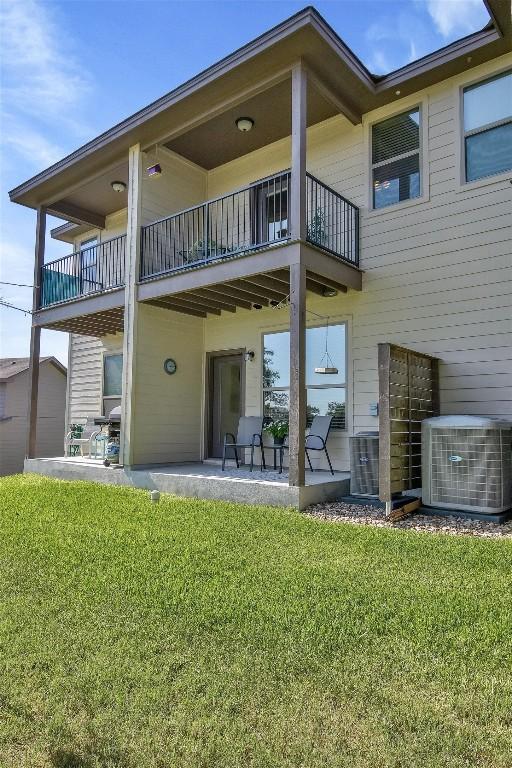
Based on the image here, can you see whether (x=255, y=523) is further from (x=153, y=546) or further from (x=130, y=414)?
(x=130, y=414)

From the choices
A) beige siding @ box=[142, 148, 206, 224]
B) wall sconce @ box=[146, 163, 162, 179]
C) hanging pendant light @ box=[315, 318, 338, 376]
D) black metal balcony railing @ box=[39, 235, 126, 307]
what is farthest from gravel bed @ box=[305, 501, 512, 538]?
black metal balcony railing @ box=[39, 235, 126, 307]

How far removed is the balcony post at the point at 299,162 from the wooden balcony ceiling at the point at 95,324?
3.78 m

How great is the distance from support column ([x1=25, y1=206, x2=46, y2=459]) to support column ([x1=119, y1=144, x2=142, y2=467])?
104 inches

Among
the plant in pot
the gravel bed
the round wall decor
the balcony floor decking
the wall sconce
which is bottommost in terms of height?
the gravel bed

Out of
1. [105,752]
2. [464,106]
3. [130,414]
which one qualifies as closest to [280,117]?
[464,106]

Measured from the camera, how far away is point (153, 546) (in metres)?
3.98

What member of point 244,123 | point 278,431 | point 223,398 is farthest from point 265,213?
point 278,431

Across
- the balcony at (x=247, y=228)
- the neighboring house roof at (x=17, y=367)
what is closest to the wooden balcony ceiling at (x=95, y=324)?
the balcony at (x=247, y=228)

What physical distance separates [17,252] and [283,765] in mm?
13795

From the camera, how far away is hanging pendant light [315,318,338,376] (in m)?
7.27

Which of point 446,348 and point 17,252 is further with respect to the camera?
point 17,252

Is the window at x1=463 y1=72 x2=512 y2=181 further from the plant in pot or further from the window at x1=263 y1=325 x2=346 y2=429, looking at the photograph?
the plant in pot

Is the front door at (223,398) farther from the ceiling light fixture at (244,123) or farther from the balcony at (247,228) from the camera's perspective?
the ceiling light fixture at (244,123)

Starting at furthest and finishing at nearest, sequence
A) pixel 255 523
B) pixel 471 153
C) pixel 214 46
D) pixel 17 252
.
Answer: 1. pixel 17 252
2. pixel 214 46
3. pixel 471 153
4. pixel 255 523
